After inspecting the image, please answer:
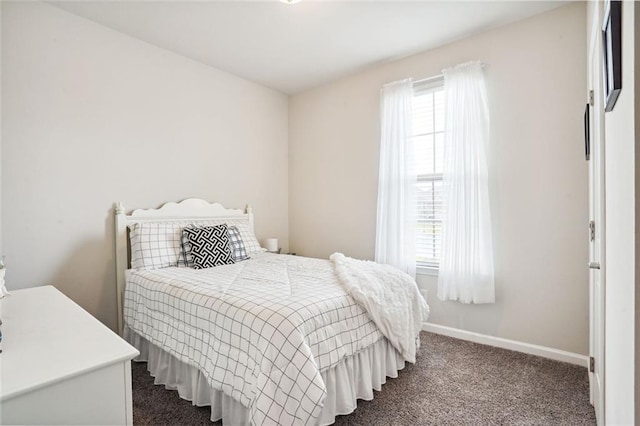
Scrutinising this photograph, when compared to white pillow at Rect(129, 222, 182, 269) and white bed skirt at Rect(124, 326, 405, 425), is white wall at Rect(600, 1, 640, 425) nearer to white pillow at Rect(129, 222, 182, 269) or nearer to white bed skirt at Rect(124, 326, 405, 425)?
white bed skirt at Rect(124, 326, 405, 425)

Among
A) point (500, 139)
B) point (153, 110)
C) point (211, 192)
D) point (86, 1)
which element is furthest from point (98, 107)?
point (500, 139)

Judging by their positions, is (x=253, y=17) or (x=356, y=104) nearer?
(x=253, y=17)

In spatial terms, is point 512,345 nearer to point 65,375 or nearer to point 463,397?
point 463,397

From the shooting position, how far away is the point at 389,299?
214 cm

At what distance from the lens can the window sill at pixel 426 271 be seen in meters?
3.14

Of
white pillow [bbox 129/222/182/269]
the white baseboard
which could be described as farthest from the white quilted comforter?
the white baseboard

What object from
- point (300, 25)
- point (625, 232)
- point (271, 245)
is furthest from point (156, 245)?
point (625, 232)

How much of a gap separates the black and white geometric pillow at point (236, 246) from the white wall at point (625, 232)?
Answer: 8.50 feet

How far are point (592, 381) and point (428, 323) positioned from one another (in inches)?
53.3

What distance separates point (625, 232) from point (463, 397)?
5.18ft

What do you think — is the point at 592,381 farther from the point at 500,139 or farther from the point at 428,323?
the point at 500,139

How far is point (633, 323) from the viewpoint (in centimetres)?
76

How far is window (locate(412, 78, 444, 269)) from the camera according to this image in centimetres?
313

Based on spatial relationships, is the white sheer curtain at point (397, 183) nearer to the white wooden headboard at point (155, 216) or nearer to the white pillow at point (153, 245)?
the white wooden headboard at point (155, 216)
